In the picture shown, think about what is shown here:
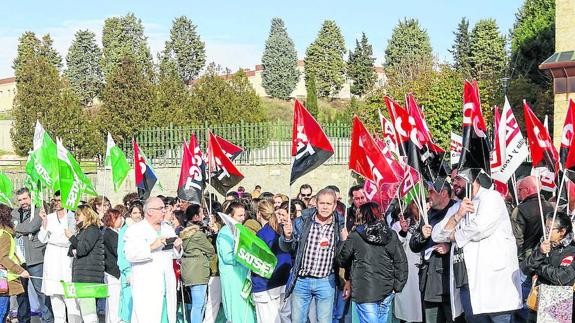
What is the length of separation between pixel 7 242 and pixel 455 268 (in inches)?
229

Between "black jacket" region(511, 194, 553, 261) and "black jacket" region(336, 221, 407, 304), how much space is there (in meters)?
1.51

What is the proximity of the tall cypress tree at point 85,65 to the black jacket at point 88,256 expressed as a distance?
6989 cm

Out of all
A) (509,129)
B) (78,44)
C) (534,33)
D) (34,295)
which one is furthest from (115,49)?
(509,129)

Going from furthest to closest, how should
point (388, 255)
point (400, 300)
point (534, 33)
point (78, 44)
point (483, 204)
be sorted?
point (78, 44), point (534, 33), point (400, 300), point (388, 255), point (483, 204)

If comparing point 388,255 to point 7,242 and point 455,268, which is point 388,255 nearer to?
point 455,268

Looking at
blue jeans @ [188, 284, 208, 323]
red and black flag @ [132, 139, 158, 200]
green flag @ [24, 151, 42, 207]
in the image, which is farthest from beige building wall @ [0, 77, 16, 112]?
blue jeans @ [188, 284, 208, 323]

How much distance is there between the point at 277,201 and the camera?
44.0 ft

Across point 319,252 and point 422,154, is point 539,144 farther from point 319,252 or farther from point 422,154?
point 319,252

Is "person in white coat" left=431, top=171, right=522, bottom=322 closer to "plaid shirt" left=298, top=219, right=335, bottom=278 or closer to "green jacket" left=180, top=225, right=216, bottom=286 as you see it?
"plaid shirt" left=298, top=219, right=335, bottom=278

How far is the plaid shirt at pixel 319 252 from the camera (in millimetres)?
9367

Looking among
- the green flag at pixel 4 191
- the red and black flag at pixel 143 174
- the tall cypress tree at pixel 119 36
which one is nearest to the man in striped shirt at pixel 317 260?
the red and black flag at pixel 143 174

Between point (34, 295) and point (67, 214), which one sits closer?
point (67, 214)

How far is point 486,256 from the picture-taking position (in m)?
8.48

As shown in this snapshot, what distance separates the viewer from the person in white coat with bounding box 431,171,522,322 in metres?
8.42
